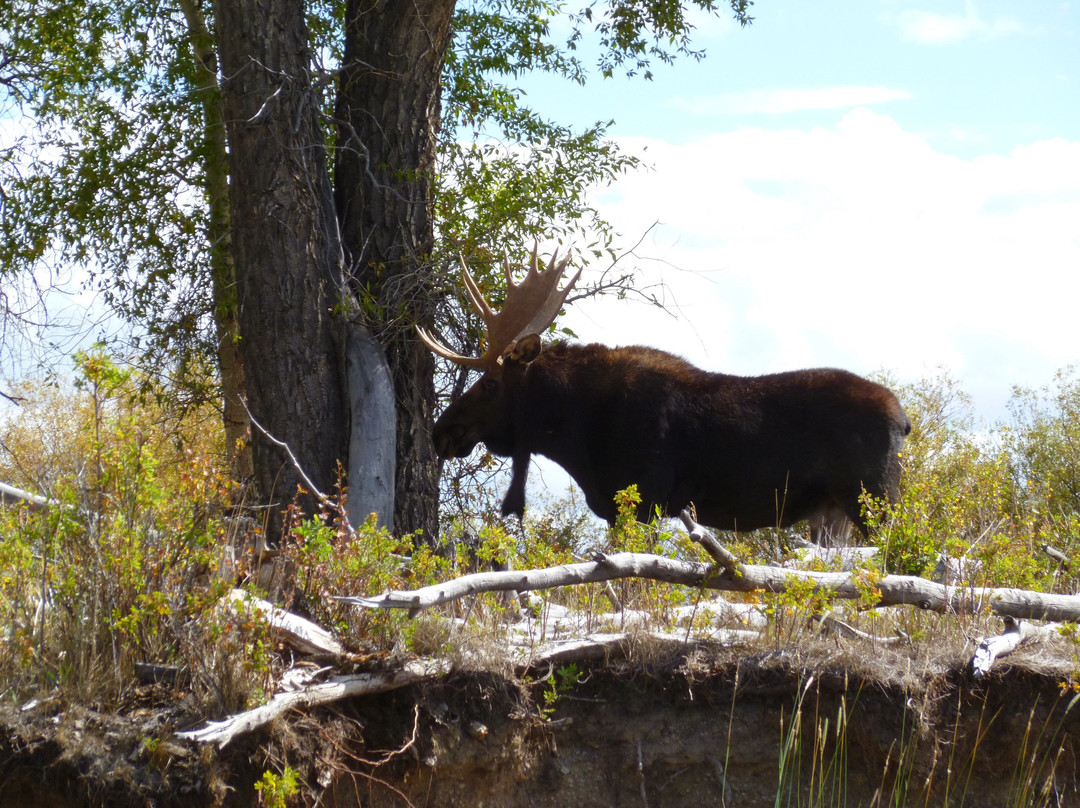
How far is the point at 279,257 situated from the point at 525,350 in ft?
7.04

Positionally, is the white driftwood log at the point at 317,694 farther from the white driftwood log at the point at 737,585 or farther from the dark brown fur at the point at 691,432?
the dark brown fur at the point at 691,432

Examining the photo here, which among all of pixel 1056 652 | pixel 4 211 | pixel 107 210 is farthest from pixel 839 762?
pixel 4 211

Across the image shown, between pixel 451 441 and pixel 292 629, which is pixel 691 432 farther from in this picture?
pixel 292 629

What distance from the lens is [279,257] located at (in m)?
7.45

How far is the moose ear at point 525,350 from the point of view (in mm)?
8336

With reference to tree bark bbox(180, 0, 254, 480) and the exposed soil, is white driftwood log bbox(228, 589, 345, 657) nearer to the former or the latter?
the exposed soil

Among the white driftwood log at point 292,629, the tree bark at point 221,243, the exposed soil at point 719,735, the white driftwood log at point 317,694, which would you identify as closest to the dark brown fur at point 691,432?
the tree bark at point 221,243

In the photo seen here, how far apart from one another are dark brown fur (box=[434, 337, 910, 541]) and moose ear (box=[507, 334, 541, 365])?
0.06 feet

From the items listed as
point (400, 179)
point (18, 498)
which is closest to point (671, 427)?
point (400, 179)

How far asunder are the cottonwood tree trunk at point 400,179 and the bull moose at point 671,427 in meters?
0.41

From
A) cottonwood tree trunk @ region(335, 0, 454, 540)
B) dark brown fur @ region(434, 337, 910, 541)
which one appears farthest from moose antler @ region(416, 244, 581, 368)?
cottonwood tree trunk @ region(335, 0, 454, 540)

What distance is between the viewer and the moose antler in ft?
26.0

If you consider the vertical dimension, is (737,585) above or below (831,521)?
below

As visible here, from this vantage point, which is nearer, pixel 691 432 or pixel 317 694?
pixel 317 694
